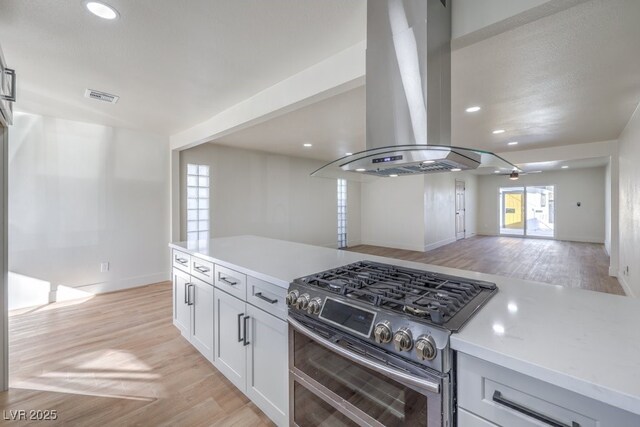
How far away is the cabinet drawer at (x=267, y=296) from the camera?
1505 millimetres

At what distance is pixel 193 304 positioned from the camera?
2363mm

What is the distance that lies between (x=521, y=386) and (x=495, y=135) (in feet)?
15.4

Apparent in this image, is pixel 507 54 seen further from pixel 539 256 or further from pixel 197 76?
pixel 539 256

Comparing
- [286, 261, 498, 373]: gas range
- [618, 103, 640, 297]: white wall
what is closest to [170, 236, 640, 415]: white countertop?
[286, 261, 498, 373]: gas range

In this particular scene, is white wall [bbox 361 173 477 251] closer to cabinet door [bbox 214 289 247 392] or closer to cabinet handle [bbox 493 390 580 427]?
cabinet door [bbox 214 289 247 392]

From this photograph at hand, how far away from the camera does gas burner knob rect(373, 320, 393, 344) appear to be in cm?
98

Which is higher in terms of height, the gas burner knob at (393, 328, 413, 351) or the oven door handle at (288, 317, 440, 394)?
the gas burner knob at (393, 328, 413, 351)

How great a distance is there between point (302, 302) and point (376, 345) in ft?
1.33

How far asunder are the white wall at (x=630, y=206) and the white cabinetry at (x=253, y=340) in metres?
4.06

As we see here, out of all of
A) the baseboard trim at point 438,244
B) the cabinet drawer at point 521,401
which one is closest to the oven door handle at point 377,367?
the cabinet drawer at point 521,401

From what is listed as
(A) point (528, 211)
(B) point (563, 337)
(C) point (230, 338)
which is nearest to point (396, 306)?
(B) point (563, 337)

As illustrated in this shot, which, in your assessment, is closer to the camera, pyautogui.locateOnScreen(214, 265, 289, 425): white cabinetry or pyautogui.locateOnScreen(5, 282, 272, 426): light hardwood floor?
pyautogui.locateOnScreen(214, 265, 289, 425): white cabinetry

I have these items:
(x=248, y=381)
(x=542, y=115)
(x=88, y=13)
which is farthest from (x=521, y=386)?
(x=542, y=115)

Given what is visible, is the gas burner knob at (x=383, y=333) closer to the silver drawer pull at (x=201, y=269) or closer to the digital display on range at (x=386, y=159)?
the digital display on range at (x=386, y=159)
